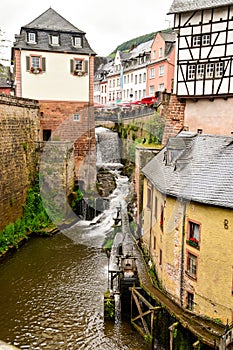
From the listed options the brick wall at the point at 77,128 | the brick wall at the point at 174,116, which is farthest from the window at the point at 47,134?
the brick wall at the point at 174,116

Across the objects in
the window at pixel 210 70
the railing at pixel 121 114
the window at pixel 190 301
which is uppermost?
the window at pixel 210 70

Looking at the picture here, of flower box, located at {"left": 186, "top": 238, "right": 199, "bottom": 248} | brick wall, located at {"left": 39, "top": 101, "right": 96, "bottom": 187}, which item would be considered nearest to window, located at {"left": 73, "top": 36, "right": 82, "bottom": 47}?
brick wall, located at {"left": 39, "top": 101, "right": 96, "bottom": 187}

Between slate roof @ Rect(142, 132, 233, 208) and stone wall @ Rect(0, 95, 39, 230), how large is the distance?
29.5ft

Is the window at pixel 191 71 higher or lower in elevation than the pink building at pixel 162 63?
lower

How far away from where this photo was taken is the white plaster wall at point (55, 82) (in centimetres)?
2528

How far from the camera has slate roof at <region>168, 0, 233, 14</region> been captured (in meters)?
18.5

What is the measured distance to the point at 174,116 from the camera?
21.5 metres

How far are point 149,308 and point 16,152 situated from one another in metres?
13.3

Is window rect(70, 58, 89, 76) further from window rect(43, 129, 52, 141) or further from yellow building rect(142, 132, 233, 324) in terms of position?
yellow building rect(142, 132, 233, 324)

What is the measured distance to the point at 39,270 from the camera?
17.6 metres

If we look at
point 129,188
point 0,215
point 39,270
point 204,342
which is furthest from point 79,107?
point 204,342

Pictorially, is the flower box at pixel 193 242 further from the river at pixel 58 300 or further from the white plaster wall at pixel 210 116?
the white plaster wall at pixel 210 116

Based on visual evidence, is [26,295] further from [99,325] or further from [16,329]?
[99,325]

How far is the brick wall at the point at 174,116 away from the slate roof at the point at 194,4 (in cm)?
466
